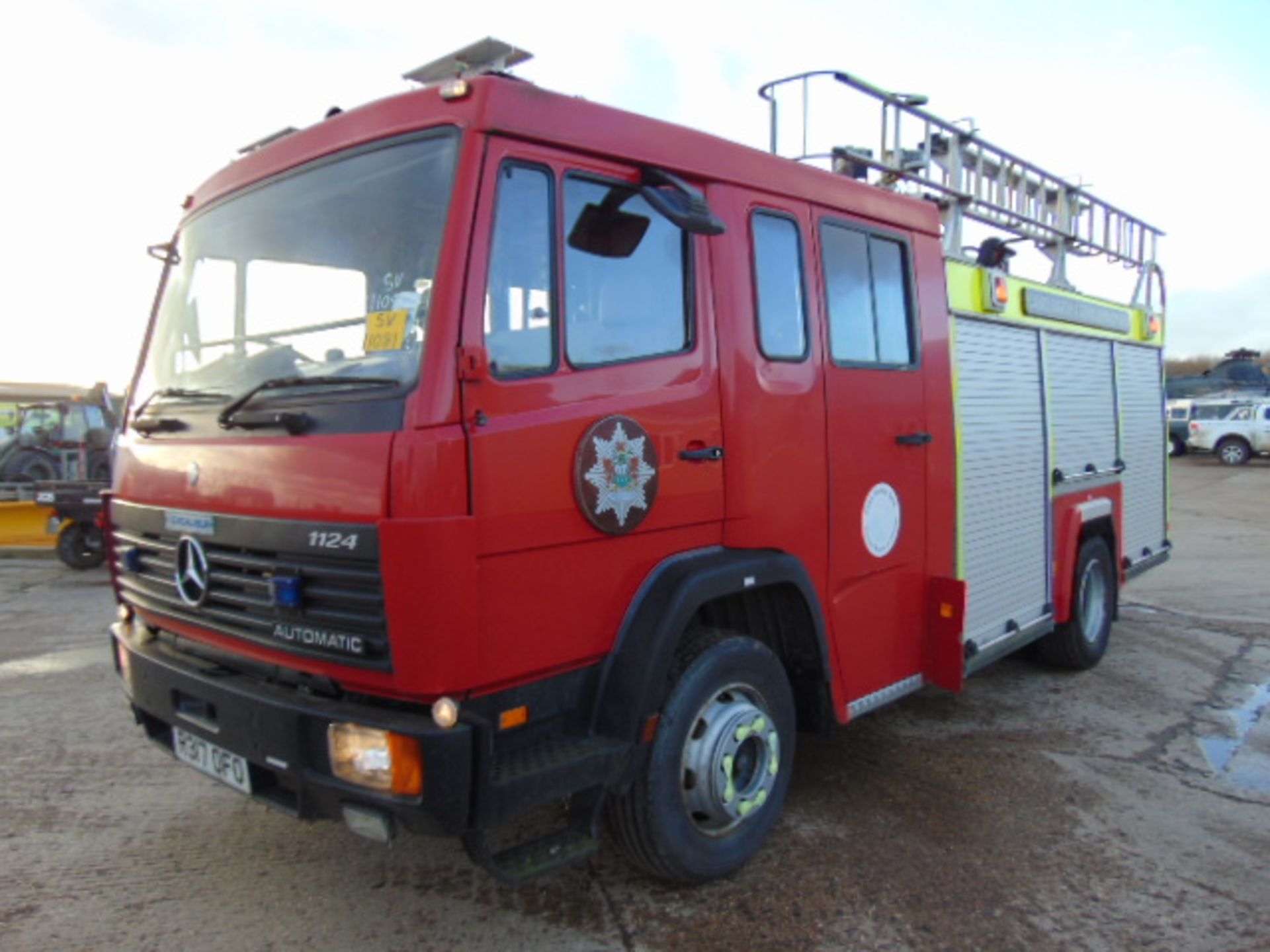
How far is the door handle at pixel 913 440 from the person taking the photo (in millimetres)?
4195

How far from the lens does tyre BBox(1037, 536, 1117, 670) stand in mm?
5941

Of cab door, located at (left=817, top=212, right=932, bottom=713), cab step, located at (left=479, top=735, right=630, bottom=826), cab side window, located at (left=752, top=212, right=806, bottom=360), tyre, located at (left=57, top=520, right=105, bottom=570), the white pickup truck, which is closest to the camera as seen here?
cab step, located at (left=479, top=735, right=630, bottom=826)

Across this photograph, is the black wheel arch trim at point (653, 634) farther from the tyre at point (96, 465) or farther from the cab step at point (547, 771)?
the tyre at point (96, 465)

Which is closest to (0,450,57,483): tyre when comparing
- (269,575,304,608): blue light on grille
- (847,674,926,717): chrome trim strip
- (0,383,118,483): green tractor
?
(0,383,118,483): green tractor

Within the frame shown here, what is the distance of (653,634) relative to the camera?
2.96 meters

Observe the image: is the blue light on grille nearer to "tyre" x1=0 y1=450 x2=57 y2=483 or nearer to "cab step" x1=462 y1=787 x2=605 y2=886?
"cab step" x1=462 y1=787 x2=605 y2=886

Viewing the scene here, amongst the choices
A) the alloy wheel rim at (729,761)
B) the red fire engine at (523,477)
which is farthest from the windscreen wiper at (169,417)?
the alloy wheel rim at (729,761)

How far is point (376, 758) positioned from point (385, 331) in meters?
1.22

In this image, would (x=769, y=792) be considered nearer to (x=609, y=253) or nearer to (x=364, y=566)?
(x=364, y=566)

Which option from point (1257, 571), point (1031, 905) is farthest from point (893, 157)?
point (1257, 571)

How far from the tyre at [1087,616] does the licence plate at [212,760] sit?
480 cm

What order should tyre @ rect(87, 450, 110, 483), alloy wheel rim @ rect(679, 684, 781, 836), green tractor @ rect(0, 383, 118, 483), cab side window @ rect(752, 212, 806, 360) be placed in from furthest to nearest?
1. tyre @ rect(87, 450, 110, 483)
2. green tractor @ rect(0, 383, 118, 483)
3. cab side window @ rect(752, 212, 806, 360)
4. alloy wheel rim @ rect(679, 684, 781, 836)

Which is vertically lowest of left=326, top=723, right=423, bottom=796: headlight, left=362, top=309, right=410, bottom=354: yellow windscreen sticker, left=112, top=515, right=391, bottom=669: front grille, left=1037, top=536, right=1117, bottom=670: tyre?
left=1037, top=536, right=1117, bottom=670: tyre

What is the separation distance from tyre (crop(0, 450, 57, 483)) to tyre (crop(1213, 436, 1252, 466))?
96.0ft
